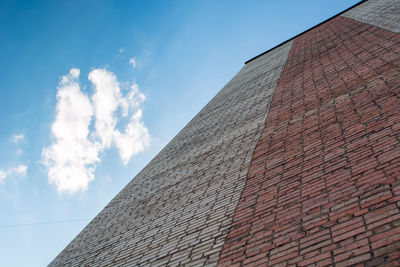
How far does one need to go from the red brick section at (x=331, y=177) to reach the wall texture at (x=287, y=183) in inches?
0.4

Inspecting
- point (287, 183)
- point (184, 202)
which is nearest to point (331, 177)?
point (287, 183)

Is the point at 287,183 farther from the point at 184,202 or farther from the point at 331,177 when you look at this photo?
the point at 184,202

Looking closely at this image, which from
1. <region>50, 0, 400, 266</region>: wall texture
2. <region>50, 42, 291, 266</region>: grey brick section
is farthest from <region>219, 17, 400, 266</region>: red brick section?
<region>50, 42, 291, 266</region>: grey brick section

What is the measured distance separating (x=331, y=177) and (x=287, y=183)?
48 cm

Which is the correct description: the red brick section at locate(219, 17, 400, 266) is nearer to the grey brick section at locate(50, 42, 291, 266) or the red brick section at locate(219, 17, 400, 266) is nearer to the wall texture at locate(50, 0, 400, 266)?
the wall texture at locate(50, 0, 400, 266)

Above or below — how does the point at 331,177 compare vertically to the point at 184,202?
below

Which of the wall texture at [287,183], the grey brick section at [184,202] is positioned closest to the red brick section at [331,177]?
the wall texture at [287,183]

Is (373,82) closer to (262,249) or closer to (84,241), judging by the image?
(262,249)

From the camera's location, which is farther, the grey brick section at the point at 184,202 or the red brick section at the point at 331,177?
the grey brick section at the point at 184,202

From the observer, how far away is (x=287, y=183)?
3266mm

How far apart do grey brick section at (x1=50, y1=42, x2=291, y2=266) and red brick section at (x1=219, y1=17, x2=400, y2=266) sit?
285 millimetres

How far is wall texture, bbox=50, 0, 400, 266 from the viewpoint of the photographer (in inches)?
93.0

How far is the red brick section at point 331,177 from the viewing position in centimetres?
219

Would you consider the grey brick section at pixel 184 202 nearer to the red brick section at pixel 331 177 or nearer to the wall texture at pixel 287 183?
the wall texture at pixel 287 183
